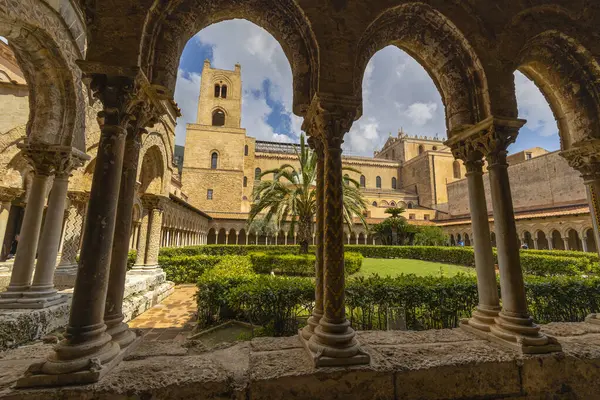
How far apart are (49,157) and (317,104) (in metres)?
4.57

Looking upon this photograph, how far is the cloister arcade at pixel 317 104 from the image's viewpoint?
2.42m

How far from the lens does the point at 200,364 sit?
2264mm

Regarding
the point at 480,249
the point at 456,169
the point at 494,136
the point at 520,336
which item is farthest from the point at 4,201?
the point at 456,169

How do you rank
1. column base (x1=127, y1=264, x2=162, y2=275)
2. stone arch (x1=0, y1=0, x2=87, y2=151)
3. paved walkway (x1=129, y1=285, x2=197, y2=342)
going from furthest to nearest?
column base (x1=127, y1=264, x2=162, y2=275) → paved walkway (x1=129, y1=285, x2=197, y2=342) → stone arch (x1=0, y1=0, x2=87, y2=151)

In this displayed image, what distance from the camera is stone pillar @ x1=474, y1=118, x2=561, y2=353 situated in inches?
107

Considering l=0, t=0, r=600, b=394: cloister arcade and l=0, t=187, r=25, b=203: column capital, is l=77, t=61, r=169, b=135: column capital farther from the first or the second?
l=0, t=187, r=25, b=203: column capital

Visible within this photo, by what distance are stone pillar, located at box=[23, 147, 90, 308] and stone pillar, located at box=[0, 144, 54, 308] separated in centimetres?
11

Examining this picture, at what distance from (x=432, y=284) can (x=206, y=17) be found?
5011 mm

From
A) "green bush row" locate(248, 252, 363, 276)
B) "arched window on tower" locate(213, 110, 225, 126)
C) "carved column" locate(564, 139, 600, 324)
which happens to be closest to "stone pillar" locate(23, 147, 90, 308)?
"carved column" locate(564, 139, 600, 324)

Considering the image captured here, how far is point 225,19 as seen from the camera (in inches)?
135

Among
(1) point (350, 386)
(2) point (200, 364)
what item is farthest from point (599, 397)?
(2) point (200, 364)

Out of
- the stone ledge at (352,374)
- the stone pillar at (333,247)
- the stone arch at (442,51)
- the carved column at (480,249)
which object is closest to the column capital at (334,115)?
the stone pillar at (333,247)

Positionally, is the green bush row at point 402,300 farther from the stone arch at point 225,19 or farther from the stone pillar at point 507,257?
the stone arch at point 225,19

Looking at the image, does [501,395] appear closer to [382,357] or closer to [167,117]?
[382,357]
